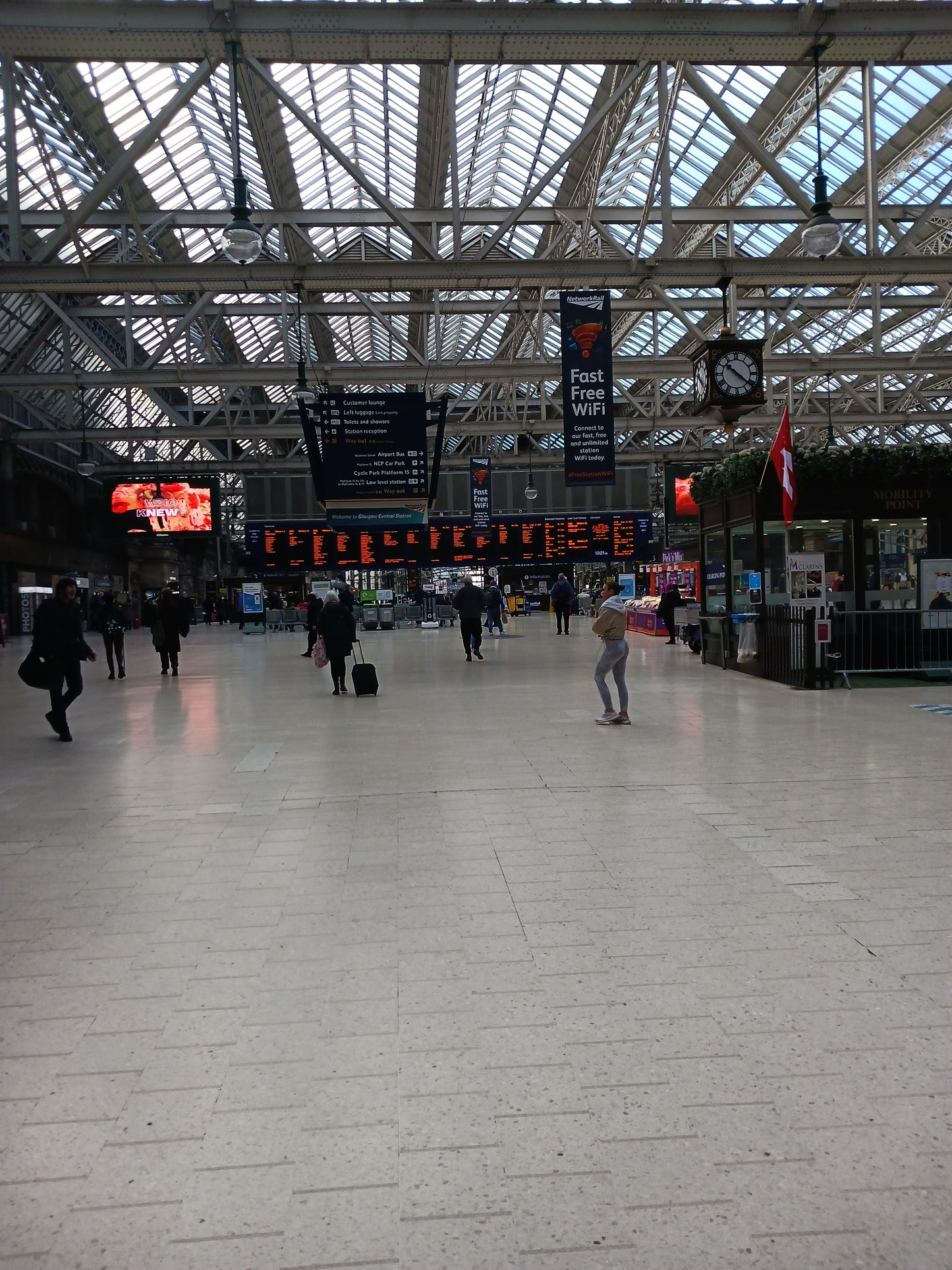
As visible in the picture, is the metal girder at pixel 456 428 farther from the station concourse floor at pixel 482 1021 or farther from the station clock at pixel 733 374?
the station concourse floor at pixel 482 1021

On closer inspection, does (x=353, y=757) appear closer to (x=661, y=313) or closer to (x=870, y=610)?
(x=870, y=610)

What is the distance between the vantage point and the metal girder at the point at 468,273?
13836 millimetres

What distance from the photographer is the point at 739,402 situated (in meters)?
14.2

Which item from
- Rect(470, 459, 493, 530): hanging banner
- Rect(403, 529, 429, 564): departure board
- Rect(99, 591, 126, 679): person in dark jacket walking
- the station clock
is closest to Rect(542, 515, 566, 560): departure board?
Rect(403, 529, 429, 564): departure board

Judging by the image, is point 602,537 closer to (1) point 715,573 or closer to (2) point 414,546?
(2) point 414,546

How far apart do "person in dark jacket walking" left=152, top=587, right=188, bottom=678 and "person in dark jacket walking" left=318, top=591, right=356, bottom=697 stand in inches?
196

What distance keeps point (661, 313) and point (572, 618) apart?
14720 millimetres

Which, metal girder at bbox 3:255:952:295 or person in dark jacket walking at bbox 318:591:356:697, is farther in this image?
person in dark jacket walking at bbox 318:591:356:697

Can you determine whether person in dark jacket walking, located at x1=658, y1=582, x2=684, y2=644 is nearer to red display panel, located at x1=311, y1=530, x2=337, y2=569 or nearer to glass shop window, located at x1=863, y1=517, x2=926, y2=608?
glass shop window, located at x1=863, y1=517, x2=926, y2=608

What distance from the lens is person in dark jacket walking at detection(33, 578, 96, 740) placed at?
34.2ft

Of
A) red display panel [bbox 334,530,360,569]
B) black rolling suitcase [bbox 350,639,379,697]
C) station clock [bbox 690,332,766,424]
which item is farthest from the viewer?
red display panel [bbox 334,530,360,569]

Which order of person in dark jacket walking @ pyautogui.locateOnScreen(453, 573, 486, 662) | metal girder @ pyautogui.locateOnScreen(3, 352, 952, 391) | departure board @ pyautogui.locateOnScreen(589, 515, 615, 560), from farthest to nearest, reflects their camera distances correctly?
1. departure board @ pyautogui.locateOnScreen(589, 515, 615, 560)
2. metal girder @ pyautogui.locateOnScreen(3, 352, 952, 391)
3. person in dark jacket walking @ pyautogui.locateOnScreen(453, 573, 486, 662)

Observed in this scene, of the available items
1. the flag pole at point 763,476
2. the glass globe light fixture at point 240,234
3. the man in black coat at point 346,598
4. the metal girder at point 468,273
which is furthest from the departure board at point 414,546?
the glass globe light fixture at point 240,234

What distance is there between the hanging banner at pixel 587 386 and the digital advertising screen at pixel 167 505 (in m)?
21.8
